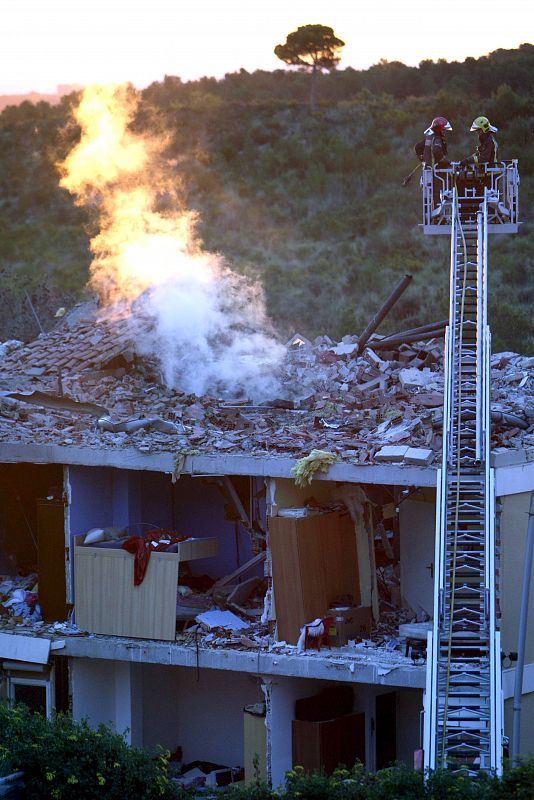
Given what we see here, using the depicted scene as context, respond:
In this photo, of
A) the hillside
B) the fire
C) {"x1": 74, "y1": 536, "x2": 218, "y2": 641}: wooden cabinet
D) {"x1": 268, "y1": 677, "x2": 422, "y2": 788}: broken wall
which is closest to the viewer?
{"x1": 268, "y1": 677, "x2": 422, "y2": 788}: broken wall

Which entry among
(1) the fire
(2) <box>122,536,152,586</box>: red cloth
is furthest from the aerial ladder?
(2) <box>122,536,152,586</box>: red cloth

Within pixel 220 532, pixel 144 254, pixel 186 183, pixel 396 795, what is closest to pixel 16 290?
pixel 186 183

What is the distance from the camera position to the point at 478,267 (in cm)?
2255

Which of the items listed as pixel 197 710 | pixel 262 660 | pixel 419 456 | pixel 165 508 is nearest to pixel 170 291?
pixel 165 508

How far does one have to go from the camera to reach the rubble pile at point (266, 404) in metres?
20.0

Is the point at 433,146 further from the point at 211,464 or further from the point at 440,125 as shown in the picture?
the point at 211,464

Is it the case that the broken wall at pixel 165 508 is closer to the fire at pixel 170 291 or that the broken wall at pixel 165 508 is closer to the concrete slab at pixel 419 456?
the fire at pixel 170 291

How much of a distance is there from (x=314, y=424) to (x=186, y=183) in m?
37.9

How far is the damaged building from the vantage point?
19094 mm

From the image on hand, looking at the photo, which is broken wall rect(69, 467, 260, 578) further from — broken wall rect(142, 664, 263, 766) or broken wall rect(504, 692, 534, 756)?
broken wall rect(504, 692, 534, 756)

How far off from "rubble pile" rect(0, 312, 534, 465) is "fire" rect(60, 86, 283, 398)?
480 mm

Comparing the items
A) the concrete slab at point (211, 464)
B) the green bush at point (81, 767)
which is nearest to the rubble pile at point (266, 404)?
the concrete slab at point (211, 464)

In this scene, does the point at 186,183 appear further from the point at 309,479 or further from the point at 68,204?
the point at 309,479

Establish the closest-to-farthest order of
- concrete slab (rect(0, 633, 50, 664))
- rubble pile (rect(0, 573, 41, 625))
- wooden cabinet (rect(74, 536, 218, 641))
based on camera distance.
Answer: wooden cabinet (rect(74, 536, 218, 641))
concrete slab (rect(0, 633, 50, 664))
rubble pile (rect(0, 573, 41, 625))
